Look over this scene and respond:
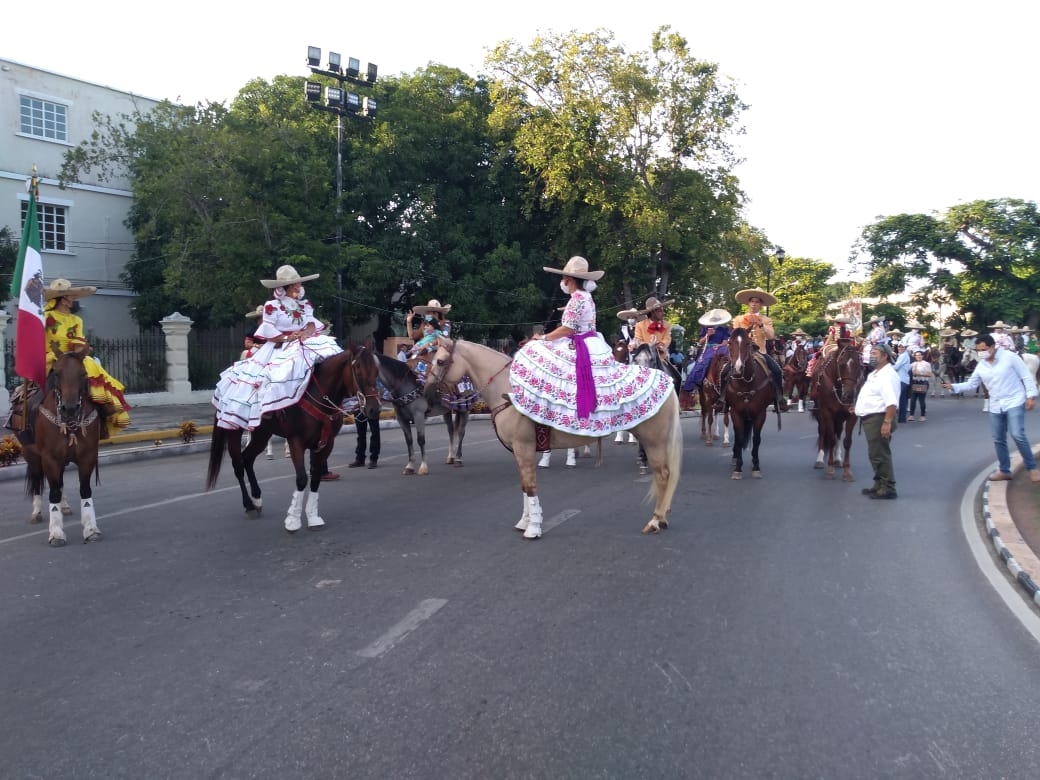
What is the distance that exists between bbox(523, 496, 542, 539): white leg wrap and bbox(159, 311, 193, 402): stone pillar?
19.8m

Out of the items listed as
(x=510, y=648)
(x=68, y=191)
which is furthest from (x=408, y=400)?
(x=68, y=191)

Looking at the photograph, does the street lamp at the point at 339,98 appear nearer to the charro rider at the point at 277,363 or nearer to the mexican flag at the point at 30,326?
the charro rider at the point at 277,363

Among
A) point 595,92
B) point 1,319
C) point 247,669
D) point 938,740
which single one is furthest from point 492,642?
point 595,92

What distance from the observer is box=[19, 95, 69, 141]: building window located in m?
29.9

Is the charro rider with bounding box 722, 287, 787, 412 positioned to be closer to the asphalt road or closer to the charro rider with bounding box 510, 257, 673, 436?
the asphalt road

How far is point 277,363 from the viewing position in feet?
28.3

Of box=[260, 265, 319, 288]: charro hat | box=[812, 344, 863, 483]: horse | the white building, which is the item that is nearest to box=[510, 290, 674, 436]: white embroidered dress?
box=[260, 265, 319, 288]: charro hat

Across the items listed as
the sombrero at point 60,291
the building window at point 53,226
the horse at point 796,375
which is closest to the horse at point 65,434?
the sombrero at point 60,291

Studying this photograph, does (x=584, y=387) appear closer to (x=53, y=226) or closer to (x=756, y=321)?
(x=756, y=321)

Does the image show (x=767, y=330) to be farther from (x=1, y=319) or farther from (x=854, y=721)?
(x=1, y=319)

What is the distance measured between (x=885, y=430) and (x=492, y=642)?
6936 mm

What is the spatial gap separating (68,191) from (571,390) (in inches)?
1152

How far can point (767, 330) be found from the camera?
1375cm

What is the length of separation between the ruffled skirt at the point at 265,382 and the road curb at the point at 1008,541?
6.69m
